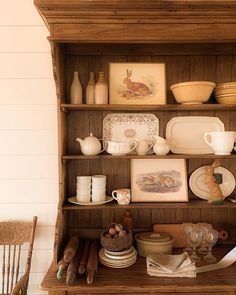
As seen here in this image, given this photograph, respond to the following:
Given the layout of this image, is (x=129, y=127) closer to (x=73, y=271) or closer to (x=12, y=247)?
(x=73, y=271)

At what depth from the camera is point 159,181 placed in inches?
69.4

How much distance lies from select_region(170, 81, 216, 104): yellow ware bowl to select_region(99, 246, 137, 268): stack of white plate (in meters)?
0.93

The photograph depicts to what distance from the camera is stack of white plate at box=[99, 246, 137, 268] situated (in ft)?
4.88

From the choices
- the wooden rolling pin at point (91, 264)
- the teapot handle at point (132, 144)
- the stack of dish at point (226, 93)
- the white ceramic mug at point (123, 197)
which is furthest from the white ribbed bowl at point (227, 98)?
the wooden rolling pin at point (91, 264)

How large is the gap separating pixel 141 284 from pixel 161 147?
74 centimetres

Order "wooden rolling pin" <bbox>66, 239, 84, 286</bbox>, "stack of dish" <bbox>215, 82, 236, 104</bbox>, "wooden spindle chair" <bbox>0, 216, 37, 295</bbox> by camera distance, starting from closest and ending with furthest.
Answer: "wooden rolling pin" <bbox>66, 239, 84, 286</bbox>, "stack of dish" <bbox>215, 82, 236, 104</bbox>, "wooden spindle chair" <bbox>0, 216, 37, 295</bbox>

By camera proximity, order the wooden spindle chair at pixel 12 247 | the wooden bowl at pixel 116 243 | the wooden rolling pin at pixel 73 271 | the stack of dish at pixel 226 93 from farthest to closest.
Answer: the wooden spindle chair at pixel 12 247
the stack of dish at pixel 226 93
the wooden bowl at pixel 116 243
the wooden rolling pin at pixel 73 271

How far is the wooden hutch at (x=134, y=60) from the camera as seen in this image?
133cm

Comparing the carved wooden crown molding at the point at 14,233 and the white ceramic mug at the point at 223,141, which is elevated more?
the white ceramic mug at the point at 223,141

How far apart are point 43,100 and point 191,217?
1.25 metres

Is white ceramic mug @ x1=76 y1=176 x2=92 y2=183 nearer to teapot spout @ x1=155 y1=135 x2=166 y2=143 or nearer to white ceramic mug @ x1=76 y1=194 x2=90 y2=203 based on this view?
white ceramic mug @ x1=76 y1=194 x2=90 y2=203

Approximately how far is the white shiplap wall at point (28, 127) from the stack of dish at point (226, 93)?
1.04 m

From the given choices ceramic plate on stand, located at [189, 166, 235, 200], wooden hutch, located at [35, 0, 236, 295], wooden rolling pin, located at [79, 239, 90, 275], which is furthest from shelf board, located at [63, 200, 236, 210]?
wooden rolling pin, located at [79, 239, 90, 275]

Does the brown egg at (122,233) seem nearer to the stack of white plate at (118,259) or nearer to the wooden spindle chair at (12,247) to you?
the stack of white plate at (118,259)
